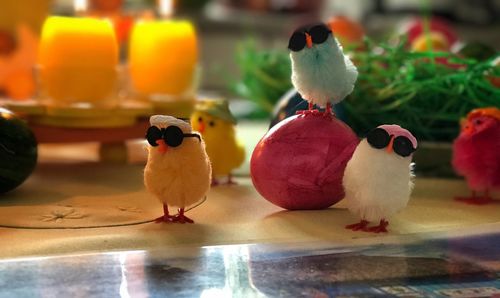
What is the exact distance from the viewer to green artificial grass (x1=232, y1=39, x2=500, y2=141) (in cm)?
103

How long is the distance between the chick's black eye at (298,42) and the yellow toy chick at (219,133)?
21 centimetres

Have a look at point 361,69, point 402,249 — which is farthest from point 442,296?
point 361,69

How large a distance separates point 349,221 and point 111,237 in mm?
241

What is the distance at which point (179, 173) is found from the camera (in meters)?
0.77

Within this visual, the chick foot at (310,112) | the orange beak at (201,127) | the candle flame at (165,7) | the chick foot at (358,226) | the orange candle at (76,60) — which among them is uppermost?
the candle flame at (165,7)

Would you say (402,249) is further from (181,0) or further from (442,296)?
(181,0)

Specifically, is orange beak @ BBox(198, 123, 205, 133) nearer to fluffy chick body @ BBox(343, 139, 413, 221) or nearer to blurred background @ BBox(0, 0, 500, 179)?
blurred background @ BBox(0, 0, 500, 179)

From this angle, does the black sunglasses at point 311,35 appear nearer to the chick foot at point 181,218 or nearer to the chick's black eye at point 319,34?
the chick's black eye at point 319,34

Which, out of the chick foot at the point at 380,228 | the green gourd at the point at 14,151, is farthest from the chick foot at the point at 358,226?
the green gourd at the point at 14,151

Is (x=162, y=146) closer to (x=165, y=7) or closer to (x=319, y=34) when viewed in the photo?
(x=319, y=34)

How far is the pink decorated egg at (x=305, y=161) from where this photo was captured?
810mm

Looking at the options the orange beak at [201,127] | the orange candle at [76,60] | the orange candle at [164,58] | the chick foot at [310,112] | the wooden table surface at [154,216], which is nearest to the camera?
the wooden table surface at [154,216]

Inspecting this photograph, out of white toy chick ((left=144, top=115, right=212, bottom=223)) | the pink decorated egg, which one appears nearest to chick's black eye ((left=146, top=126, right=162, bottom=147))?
white toy chick ((left=144, top=115, right=212, bottom=223))

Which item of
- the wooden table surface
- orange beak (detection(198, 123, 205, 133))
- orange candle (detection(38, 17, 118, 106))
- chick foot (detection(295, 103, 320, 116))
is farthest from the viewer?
orange candle (detection(38, 17, 118, 106))
